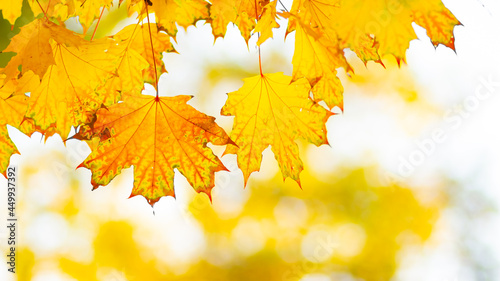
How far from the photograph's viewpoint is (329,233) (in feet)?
14.7

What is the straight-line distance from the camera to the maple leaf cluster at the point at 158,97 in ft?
2.63

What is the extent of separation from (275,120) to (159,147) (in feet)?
0.96

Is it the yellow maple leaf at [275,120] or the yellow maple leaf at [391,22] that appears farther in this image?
the yellow maple leaf at [275,120]

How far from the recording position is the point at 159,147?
2.99ft

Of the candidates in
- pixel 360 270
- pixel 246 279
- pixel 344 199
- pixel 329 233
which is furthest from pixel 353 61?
pixel 246 279

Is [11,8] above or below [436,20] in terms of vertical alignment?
above

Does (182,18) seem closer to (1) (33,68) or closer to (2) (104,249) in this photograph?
(1) (33,68)

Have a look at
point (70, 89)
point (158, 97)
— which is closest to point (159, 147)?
point (158, 97)

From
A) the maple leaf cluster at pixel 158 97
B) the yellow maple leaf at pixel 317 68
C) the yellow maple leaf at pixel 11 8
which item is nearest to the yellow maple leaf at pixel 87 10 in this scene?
the maple leaf cluster at pixel 158 97

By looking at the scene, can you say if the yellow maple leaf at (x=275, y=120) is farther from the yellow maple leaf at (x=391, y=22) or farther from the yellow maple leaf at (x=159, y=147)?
the yellow maple leaf at (x=391, y=22)

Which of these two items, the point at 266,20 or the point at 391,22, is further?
the point at 266,20

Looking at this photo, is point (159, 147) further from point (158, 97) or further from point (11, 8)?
point (11, 8)

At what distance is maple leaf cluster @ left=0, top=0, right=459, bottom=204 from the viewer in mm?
803

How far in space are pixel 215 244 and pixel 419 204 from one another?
2.27m
